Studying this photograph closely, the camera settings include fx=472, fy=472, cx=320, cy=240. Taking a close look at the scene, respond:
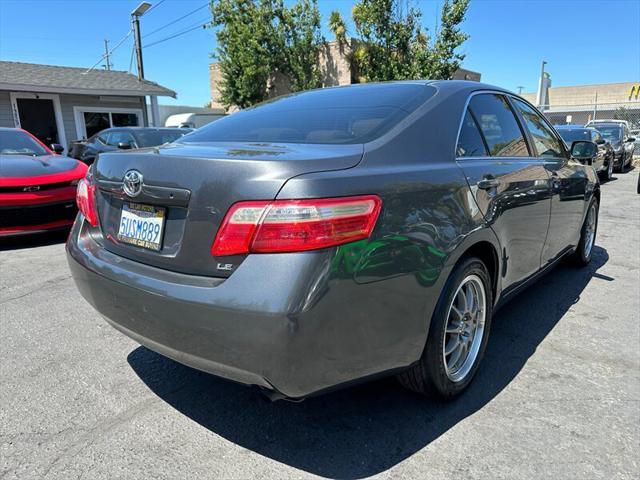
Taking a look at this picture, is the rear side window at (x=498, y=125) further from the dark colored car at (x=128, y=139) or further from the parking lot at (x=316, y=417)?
the dark colored car at (x=128, y=139)

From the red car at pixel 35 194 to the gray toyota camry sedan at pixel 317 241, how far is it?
12.1ft

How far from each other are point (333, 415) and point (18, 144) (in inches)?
269

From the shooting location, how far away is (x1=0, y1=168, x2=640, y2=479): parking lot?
2.02 metres

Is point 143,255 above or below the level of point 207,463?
above

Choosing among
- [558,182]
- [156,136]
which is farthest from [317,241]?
[156,136]

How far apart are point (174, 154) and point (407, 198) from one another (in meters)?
1.03

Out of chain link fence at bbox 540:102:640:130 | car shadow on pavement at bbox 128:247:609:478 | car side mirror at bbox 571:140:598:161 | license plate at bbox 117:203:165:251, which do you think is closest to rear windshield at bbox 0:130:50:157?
car shadow on pavement at bbox 128:247:609:478

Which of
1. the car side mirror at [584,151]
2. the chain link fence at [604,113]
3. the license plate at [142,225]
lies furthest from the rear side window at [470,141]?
the chain link fence at [604,113]

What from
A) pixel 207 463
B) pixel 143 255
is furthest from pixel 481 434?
pixel 143 255

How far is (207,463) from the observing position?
79.8 inches

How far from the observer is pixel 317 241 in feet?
5.48

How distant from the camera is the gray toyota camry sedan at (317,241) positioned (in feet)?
5.54

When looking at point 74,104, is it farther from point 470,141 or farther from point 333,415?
point 333,415

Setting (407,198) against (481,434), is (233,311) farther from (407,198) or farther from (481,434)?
(481,434)
